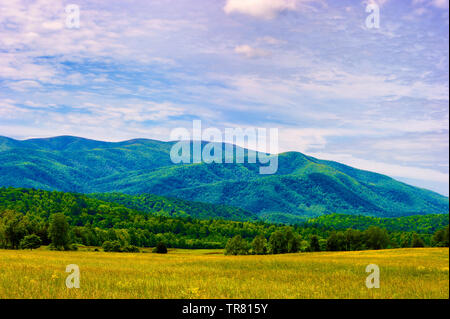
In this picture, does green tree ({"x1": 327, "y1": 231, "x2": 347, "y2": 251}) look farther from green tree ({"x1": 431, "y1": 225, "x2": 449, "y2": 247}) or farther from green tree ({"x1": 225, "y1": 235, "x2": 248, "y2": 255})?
green tree ({"x1": 225, "y1": 235, "x2": 248, "y2": 255})

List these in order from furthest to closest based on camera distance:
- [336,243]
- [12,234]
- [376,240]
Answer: [376,240], [336,243], [12,234]

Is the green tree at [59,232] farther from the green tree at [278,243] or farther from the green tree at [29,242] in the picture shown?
the green tree at [278,243]

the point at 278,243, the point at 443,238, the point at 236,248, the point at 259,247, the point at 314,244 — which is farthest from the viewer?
the point at 236,248

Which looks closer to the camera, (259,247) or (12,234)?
(12,234)

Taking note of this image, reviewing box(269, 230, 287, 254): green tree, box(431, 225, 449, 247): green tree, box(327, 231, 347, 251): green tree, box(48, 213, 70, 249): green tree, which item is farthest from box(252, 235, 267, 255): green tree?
box(48, 213, 70, 249): green tree

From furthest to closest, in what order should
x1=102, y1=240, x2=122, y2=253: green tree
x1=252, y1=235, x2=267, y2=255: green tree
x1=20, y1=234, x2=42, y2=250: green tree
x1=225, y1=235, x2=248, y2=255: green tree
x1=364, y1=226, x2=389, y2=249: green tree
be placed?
1. x1=225, y1=235, x2=248, y2=255: green tree
2. x1=252, y1=235, x2=267, y2=255: green tree
3. x1=364, y1=226, x2=389, y2=249: green tree
4. x1=102, y1=240, x2=122, y2=253: green tree
5. x1=20, y1=234, x2=42, y2=250: green tree

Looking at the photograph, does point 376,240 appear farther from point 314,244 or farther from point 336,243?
point 314,244

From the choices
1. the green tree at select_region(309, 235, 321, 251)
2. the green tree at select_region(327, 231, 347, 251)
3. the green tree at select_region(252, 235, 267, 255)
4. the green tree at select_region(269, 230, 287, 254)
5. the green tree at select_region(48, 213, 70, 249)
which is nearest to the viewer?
the green tree at select_region(48, 213, 70, 249)

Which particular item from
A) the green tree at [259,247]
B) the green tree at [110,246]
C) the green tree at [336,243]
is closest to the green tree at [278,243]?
the green tree at [259,247]

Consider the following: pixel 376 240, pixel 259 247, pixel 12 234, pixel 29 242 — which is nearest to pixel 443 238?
pixel 376 240

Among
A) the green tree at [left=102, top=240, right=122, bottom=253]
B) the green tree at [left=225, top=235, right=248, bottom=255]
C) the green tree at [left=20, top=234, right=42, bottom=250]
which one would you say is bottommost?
the green tree at [left=225, top=235, right=248, bottom=255]
